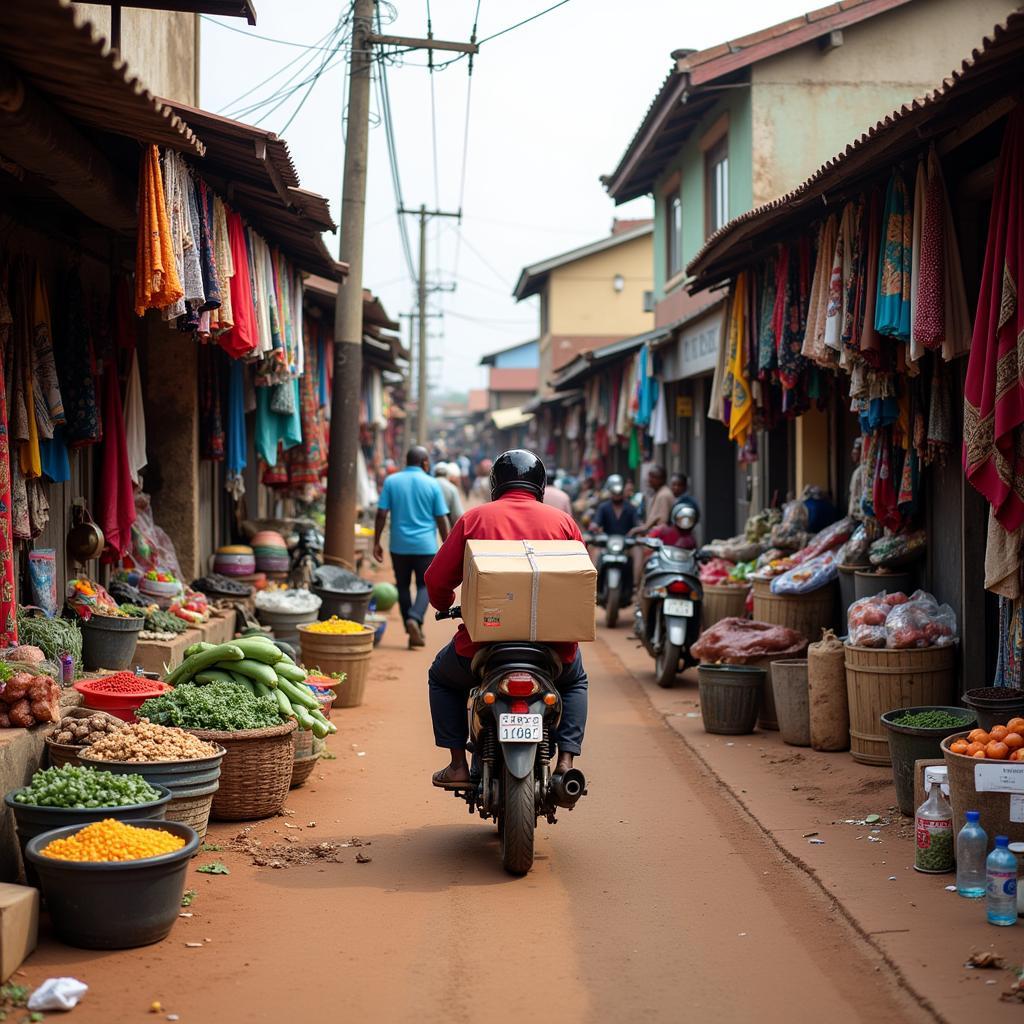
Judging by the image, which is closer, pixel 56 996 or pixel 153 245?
pixel 56 996

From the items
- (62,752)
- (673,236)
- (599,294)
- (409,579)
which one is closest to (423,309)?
(599,294)

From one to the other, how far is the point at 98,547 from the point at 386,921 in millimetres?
4928

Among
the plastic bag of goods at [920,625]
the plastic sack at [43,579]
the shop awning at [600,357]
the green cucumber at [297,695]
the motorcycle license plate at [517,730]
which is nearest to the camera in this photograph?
the motorcycle license plate at [517,730]

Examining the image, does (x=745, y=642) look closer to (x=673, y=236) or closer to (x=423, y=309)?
(x=673, y=236)

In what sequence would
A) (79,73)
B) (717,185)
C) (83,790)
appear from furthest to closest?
(717,185), (83,790), (79,73)

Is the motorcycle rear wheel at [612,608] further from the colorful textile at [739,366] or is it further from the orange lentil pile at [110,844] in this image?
the orange lentil pile at [110,844]

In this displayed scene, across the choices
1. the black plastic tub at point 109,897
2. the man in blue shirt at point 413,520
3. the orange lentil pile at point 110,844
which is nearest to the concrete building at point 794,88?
the man in blue shirt at point 413,520

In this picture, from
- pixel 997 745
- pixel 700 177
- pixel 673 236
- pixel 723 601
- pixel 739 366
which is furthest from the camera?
pixel 673 236

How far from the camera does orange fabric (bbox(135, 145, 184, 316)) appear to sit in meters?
6.82

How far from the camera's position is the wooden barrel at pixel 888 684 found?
8.44m

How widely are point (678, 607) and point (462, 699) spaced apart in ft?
19.2

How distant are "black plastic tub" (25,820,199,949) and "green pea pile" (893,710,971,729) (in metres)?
4.17

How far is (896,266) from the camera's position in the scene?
322 inches

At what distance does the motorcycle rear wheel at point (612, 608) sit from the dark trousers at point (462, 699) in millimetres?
10138
